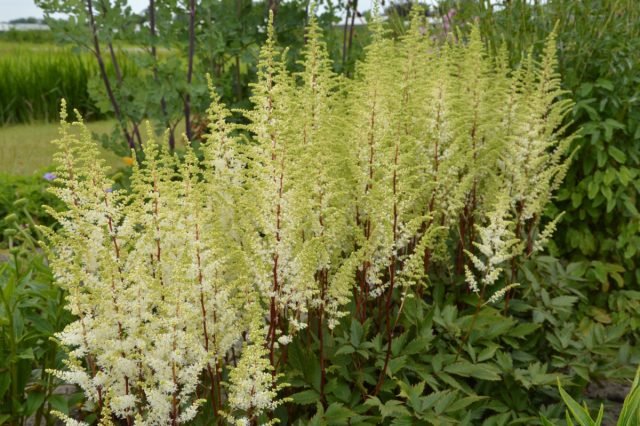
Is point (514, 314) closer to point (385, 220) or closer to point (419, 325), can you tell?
point (419, 325)

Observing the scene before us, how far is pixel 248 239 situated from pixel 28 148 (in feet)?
28.7

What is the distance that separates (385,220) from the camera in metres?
2.81

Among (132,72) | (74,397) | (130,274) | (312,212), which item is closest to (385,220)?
(312,212)

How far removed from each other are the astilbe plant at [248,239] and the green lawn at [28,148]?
18.9ft

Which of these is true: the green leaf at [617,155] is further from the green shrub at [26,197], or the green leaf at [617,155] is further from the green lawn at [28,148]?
the green lawn at [28,148]

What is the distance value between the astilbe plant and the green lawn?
5766mm

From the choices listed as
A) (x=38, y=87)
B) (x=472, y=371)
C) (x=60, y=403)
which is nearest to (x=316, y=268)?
(x=472, y=371)

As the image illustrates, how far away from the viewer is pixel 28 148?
10094mm

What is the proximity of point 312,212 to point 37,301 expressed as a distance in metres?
1.57

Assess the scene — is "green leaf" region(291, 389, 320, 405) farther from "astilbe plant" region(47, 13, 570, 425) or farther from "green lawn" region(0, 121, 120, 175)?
"green lawn" region(0, 121, 120, 175)

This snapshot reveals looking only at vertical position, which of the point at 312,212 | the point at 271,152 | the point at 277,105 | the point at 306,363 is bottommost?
the point at 306,363

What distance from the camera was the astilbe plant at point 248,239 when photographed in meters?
2.20

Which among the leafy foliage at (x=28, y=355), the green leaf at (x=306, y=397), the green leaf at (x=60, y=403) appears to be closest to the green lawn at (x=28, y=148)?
the leafy foliage at (x=28, y=355)

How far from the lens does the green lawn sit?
9156 millimetres
